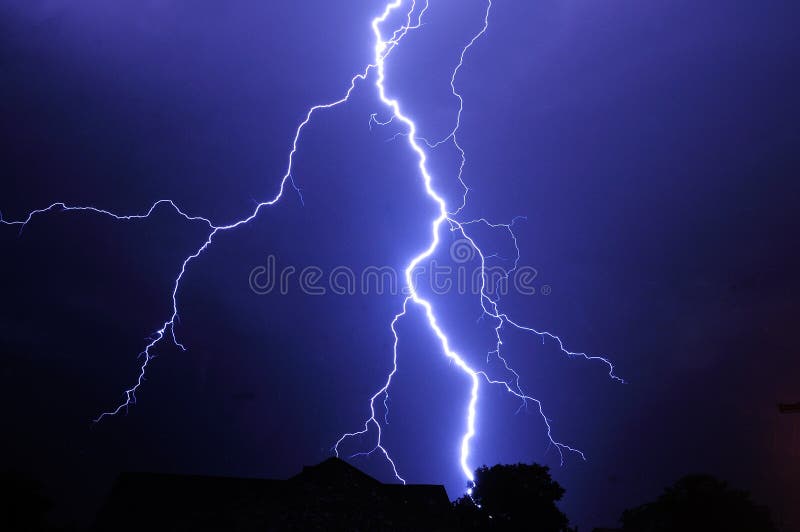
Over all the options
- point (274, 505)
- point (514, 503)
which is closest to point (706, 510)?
point (514, 503)

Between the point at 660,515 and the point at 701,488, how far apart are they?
1.17 meters

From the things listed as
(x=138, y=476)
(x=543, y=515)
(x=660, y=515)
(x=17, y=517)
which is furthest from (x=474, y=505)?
(x=17, y=517)

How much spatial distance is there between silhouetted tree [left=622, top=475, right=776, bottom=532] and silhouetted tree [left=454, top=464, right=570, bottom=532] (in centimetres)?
235

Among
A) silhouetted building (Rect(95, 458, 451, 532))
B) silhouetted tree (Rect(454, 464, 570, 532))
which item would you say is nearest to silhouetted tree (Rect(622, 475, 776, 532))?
silhouetted tree (Rect(454, 464, 570, 532))

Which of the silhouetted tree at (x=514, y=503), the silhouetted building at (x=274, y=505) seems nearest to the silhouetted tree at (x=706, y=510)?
the silhouetted tree at (x=514, y=503)

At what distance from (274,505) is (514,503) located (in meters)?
6.44

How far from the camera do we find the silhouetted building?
345 inches

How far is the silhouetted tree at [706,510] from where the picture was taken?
10.9 metres

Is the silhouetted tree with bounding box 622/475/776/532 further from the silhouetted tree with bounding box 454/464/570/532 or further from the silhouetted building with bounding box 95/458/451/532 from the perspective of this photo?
the silhouetted building with bounding box 95/458/451/532

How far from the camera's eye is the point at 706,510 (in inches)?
437

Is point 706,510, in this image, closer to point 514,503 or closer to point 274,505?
point 514,503

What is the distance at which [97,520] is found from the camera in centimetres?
911

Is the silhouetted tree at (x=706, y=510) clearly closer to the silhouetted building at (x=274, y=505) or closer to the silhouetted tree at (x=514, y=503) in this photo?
the silhouetted tree at (x=514, y=503)

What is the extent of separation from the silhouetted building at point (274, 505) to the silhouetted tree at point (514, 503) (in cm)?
272
